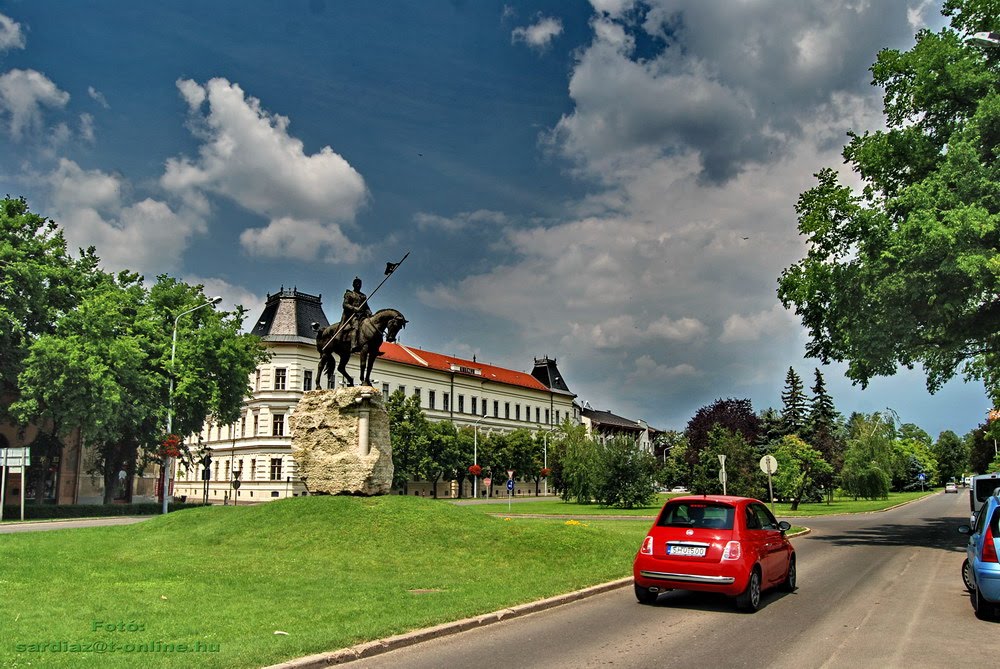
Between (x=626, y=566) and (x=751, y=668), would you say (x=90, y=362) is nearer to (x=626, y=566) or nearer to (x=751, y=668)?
(x=626, y=566)

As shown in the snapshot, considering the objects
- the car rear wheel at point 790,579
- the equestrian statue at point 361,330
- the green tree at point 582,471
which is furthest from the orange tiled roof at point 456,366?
the car rear wheel at point 790,579

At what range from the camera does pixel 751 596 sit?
1080 cm

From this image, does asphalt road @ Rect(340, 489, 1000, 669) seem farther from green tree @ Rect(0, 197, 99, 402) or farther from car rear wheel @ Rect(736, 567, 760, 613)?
green tree @ Rect(0, 197, 99, 402)

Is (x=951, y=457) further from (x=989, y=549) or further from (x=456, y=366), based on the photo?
(x=989, y=549)

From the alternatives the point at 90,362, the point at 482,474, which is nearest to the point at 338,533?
the point at 90,362

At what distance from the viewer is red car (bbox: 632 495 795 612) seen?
1073 centimetres

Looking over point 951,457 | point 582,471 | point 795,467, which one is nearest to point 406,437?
point 582,471

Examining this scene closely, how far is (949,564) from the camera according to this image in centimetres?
1725

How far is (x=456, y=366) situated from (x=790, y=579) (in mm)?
75466

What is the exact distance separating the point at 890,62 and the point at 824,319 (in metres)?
8.34

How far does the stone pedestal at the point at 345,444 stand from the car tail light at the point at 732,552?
13305mm

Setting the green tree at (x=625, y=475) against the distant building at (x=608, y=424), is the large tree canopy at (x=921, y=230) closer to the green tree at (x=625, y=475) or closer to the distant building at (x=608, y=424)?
the green tree at (x=625, y=475)

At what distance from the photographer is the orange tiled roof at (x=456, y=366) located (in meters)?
80.1

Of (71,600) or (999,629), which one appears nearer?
(999,629)
